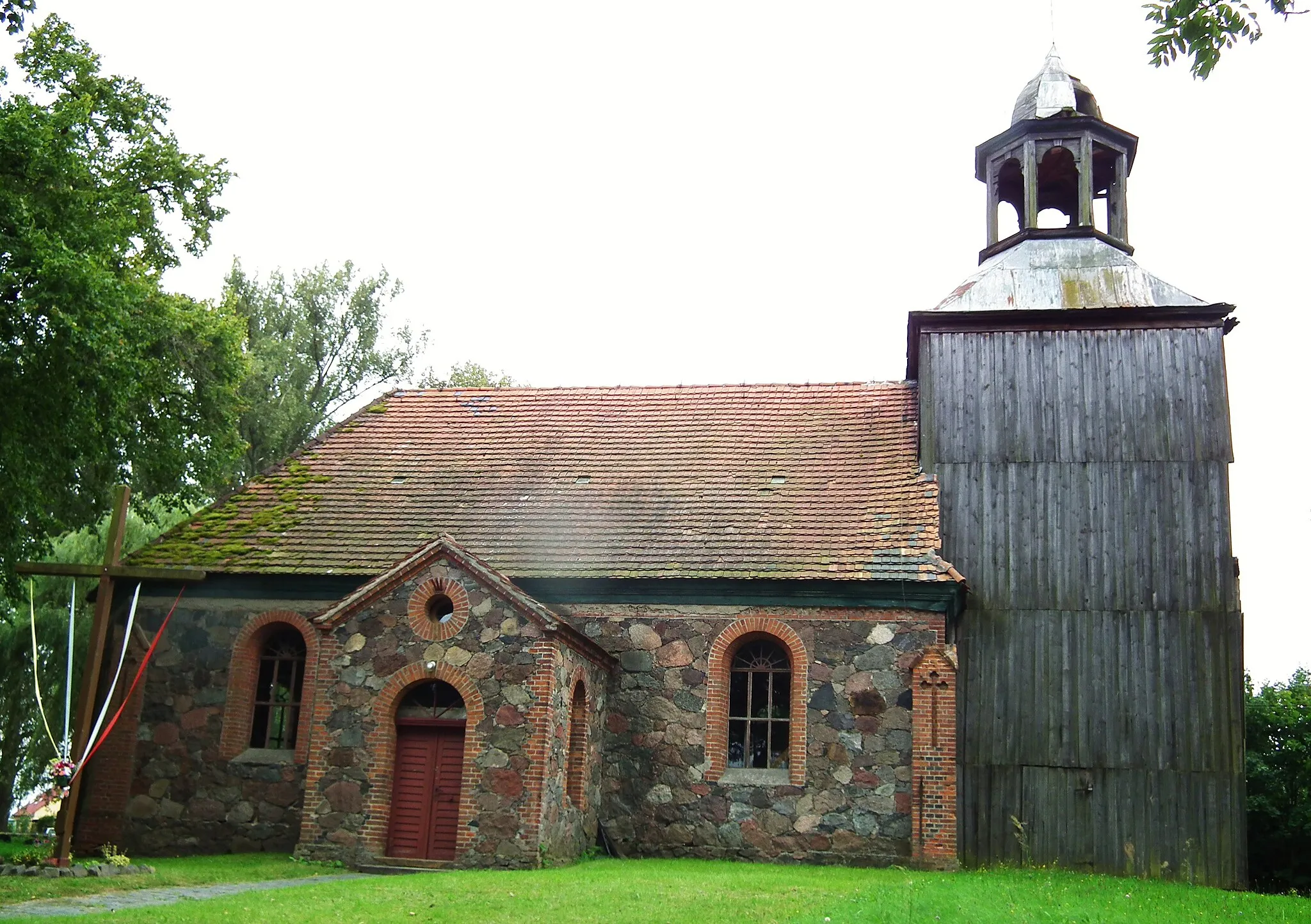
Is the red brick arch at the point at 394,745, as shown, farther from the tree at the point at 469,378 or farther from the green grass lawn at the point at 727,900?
the tree at the point at 469,378

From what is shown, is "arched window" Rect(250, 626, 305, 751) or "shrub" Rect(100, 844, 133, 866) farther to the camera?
"arched window" Rect(250, 626, 305, 751)

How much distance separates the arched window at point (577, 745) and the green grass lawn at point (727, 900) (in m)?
1.21

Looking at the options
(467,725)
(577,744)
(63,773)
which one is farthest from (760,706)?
(63,773)

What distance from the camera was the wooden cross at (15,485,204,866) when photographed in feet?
40.5

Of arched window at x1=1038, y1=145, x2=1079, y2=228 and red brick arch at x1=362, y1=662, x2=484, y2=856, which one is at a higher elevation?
arched window at x1=1038, y1=145, x2=1079, y2=228

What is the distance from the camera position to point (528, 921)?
964 centimetres

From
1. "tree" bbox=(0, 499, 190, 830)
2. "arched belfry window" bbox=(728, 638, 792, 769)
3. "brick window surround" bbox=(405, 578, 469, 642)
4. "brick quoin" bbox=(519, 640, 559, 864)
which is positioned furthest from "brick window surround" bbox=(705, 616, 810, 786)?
"tree" bbox=(0, 499, 190, 830)

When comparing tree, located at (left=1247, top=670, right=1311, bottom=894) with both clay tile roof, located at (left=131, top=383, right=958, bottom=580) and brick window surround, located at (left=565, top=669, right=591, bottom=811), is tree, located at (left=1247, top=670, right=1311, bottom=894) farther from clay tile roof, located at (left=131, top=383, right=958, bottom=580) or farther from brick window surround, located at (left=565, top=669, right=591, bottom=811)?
brick window surround, located at (left=565, top=669, right=591, bottom=811)

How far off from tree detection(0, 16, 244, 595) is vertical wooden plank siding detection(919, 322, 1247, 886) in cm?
1142

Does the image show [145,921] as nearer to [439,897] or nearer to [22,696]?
[439,897]

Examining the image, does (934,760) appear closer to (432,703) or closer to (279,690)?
(432,703)

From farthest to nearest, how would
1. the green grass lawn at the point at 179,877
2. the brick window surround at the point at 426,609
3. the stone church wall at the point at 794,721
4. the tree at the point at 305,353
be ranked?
the tree at the point at 305,353
the stone church wall at the point at 794,721
the brick window surround at the point at 426,609
the green grass lawn at the point at 179,877

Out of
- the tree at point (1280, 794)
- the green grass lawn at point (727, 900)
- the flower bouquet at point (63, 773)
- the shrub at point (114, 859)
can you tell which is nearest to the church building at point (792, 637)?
the green grass lawn at point (727, 900)

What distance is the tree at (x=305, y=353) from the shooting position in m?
31.7
